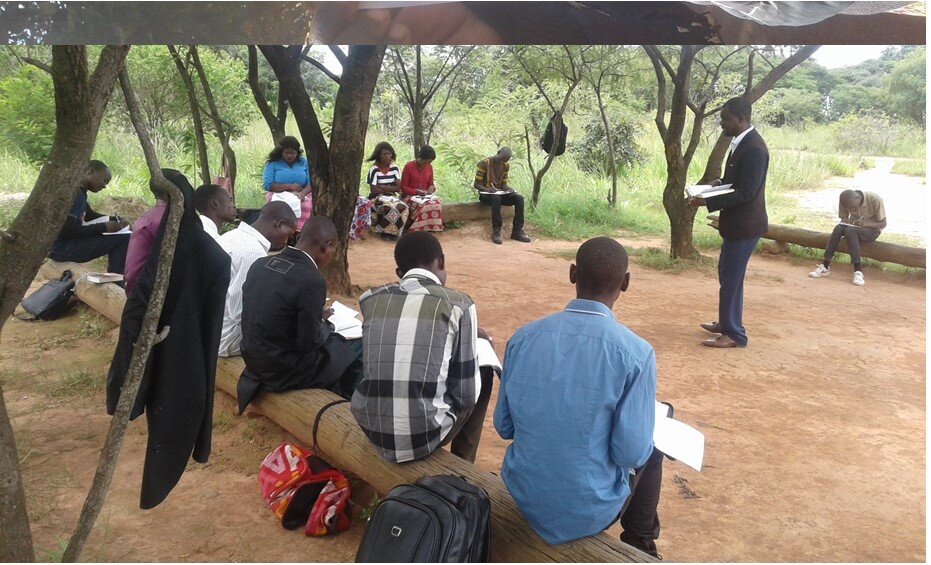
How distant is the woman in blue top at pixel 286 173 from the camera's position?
7.71 meters

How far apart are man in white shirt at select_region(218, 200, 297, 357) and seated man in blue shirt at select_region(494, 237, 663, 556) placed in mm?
2082

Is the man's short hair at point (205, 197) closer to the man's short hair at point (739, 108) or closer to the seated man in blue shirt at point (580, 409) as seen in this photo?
the seated man in blue shirt at point (580, 409)

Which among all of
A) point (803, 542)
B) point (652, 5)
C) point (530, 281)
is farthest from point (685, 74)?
point (803, 542)

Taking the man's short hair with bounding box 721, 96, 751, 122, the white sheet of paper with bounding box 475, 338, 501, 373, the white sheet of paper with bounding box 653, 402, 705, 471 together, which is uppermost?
the man's short hair with bounding box 721, 96, 751, 122

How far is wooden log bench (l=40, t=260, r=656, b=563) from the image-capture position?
7.27 ft

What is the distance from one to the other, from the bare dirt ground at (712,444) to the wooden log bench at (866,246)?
4.21 feet

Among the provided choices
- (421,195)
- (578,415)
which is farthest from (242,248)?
(421,195)

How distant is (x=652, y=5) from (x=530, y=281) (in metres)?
4.79

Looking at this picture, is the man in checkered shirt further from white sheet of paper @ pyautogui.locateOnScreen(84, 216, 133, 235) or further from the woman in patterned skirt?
the woman in patterned skirt

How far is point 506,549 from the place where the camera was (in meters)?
2.38

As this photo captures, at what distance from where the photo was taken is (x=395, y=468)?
2770 millimetres

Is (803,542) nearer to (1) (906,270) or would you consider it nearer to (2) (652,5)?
(2) (652,5)

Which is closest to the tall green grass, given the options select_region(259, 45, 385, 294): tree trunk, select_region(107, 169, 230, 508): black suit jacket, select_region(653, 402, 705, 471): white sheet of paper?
select_region(259, 45, 385, 294): tree trunk

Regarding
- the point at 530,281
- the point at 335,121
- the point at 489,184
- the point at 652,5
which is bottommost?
the point at 530,281
